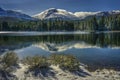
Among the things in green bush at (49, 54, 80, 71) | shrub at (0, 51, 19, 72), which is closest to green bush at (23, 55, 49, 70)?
green bush at (49, 54, 80, 71)

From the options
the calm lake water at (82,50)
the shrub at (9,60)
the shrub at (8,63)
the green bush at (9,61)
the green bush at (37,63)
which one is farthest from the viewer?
the calm lake water at (82,50)

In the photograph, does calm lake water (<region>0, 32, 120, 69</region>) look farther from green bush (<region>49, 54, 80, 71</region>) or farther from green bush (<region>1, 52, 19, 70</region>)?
Answer: green bush (<region>1, 52, 19, 70</region>)

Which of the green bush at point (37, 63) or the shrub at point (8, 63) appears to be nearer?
the shrub at point (8, 63)

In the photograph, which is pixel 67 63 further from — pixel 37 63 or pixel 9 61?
pixel 9 61

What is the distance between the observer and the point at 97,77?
20.8 metres

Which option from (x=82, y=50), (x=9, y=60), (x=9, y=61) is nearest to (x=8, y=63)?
(x=9, y=61)

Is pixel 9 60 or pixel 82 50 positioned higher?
pixel 9 60

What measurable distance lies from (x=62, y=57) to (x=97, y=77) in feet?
20.0

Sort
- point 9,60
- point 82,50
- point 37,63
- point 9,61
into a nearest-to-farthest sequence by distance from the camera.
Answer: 1. point 37,63
2. point 9,61
3. point 9,60
4. point 82,50

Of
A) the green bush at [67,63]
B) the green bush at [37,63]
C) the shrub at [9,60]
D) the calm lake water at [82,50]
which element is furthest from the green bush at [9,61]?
the calm lake water at [82,50]

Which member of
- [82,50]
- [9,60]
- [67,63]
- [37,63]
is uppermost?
[9,60]

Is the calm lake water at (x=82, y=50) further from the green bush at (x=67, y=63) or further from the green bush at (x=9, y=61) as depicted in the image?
the green bush at (x=9, y=61)

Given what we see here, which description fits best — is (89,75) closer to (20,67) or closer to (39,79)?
(39,79)

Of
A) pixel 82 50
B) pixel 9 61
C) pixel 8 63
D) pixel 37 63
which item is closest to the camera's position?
pixel 37 63
